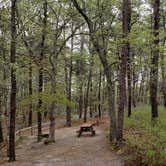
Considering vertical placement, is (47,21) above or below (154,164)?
above

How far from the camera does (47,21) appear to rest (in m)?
20.7

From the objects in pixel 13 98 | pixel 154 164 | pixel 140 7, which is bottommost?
pixel 154 164

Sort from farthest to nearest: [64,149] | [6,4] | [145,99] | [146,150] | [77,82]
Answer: [145,99] → [77,82] → [6,4] → [64,149] → [146,150]

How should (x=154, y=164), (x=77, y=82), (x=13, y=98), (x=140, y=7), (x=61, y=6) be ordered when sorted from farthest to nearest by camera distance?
1. (x=77, y=82)
2. (x=140, y=7)
3. (x=61, y=6)
4. (x=13, y=98)
5. (x=154, y=164)

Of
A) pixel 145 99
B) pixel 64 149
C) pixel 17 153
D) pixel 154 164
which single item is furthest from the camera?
pixel 145 99

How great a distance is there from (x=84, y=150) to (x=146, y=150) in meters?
5.58

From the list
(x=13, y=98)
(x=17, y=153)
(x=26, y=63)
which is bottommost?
(x=17, y=153)

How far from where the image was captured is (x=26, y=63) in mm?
19062

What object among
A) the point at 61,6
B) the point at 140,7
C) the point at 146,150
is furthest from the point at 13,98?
the point at 140,7

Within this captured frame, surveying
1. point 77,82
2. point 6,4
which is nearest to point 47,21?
point 6,4

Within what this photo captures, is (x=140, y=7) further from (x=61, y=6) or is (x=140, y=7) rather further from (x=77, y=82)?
(x=77, y=82)

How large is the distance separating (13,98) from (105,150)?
15.7 feet

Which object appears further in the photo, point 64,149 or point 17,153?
point 17,153

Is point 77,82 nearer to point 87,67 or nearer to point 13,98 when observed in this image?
point 87,67
